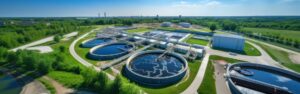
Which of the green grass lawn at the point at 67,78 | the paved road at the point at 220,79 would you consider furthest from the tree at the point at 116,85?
the paved road at the point at 220,79

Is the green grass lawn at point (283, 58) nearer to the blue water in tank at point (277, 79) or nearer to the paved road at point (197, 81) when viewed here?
the blue water in tank at point (277, 79)

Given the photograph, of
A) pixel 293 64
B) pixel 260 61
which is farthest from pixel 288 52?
pixel 260 61

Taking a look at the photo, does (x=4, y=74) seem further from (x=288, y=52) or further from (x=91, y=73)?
(x=288, y=52)

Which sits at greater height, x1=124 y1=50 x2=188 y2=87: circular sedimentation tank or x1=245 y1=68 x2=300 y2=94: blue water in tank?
x1=124 y1=50 x2=188 y2=87: circular sedimentation tank

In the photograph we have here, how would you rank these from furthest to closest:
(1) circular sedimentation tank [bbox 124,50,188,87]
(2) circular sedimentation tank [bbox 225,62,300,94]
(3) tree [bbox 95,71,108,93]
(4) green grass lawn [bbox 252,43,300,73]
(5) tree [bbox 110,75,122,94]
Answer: (4) green grass lawn [bbox 252,43,300,73], (1) circular sedimentation tank [bbox 124,50,188,87], (2) circular sedimentation tank [bbox 225,62,300,94], (3) tree [bbox 95,71,108,93], (5) tree [bbox 110,75,122,94]

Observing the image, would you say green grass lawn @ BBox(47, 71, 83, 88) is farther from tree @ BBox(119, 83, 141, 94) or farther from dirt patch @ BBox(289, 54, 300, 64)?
dirt patch @ BBox(289, 54, 300, 64)

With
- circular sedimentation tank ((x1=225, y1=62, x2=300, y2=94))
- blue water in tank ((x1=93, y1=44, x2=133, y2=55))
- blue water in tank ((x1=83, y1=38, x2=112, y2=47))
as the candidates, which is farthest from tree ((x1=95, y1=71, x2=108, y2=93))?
blue water in tank ((x1=83, y1=38, x2=112, y2=47))
